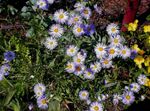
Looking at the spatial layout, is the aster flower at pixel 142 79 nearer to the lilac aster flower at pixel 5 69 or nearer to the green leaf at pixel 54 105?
the green leaf at pixel 54 105

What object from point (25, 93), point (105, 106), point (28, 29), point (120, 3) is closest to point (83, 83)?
point (105, 106)

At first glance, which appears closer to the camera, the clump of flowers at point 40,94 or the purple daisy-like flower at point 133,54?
the clump of flowers at point 40,94

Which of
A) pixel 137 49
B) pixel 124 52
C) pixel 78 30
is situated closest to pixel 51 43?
pixel 78 30

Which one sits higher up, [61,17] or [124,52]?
[61,17]

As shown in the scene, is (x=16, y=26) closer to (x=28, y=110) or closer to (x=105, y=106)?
(x=28, y=110)

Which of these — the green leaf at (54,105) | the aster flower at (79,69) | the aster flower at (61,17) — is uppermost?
the aster flower at (61,17)

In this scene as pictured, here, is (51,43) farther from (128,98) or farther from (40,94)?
(128,98)

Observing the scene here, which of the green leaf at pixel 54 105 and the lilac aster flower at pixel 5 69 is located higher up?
the lilac aster flower at pixel 5 69

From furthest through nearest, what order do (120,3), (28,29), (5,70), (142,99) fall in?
(120,3) < (28,29) < (142,99) < (5,70)

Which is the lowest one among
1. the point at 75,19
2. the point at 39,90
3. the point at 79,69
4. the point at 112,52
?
the point at 39,90

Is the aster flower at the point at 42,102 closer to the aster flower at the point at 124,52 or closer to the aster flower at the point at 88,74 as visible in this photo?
the aster flower at the point at 88,74

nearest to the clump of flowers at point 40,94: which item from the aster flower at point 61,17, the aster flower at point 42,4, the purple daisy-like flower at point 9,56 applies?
the purple daisy-like flower at point 9,56
